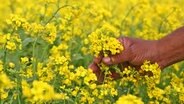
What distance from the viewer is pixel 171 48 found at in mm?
3055

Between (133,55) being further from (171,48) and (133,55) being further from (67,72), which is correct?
(67,72)

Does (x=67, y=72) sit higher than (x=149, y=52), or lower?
lower

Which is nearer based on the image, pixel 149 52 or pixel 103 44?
pixel 103 44

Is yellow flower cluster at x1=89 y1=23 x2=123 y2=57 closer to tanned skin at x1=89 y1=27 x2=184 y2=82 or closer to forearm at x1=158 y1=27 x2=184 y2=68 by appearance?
tanned skin at x1=89 y1=27 x2=184 y2=82

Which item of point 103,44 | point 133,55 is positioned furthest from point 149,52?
point 103,44

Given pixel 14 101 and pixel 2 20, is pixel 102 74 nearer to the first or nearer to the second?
pixel 14 101

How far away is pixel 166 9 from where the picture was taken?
498 cm

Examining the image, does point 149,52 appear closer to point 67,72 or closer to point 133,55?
point 133,55

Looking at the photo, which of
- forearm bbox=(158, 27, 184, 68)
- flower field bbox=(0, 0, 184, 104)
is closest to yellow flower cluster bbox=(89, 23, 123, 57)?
flower field bbox=(0, 0, 184, 104)

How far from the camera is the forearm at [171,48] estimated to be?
9.98 ft

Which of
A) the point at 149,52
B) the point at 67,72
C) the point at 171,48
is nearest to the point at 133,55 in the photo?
the point at 149,52

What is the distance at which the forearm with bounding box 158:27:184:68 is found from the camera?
304cm

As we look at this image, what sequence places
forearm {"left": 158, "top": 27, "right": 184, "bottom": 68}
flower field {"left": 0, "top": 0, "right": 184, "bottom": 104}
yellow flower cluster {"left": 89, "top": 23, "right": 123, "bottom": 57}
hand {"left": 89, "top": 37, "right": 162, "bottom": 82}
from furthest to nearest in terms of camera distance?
forearm {"left": 158, "top": 27, "right": 184, "bottom": 68} → hand {"left": 89, "top": 37, "right": 162, "bottom": 82} → yellow flower cluster {"left": 89, "top": 23, "right": 123, "bottom": 57} → flower field {"left": 0, "top": 0, "right": 184, "bottom": 104}

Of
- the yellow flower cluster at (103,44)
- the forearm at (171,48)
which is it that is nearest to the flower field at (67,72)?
the yellow flower cluster at (103,44)
